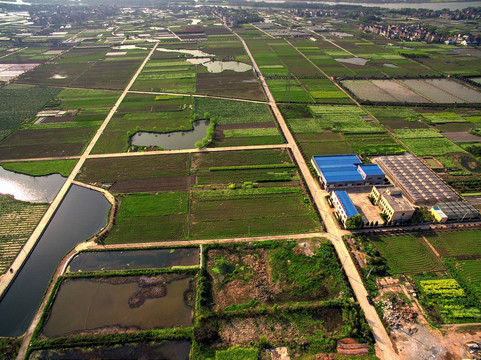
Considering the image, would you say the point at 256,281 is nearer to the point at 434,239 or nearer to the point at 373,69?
the point at 434,239

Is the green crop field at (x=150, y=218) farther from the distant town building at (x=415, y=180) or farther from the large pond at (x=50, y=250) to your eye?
the distant town building at (x=415, y=180)

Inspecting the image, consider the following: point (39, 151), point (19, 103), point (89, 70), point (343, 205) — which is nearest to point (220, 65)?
point (89, 70)

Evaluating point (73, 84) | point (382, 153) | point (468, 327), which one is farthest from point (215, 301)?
point (73, 84)

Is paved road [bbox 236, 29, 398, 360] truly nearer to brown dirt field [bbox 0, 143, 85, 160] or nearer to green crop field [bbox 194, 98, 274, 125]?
green crop field [bbox 194, 98, 274, 125]

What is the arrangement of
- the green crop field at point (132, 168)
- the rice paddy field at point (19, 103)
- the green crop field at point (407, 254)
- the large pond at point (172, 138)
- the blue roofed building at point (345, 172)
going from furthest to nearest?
the rice paddy field at point (19, 103) → the large pond at point (172, 138) → the green crop field at point (132, 168) → the blue roofed building at point (345, 172) → the green crop field at point (407, 254)

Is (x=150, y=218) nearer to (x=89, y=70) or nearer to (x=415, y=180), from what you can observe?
(x=415, y=180)

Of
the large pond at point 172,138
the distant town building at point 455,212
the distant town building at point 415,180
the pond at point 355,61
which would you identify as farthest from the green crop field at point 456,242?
the pond at point 355,61
